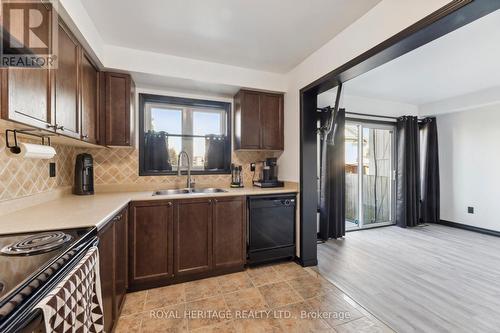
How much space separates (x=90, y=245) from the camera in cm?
112

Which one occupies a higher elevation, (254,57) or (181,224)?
(254,57)

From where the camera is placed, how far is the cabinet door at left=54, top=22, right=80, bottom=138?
1.43 metres

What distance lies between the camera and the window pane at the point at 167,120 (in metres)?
2.86

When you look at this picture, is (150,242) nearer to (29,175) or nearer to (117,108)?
(29,175)

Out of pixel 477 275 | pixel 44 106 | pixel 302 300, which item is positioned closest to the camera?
pixel 44 106

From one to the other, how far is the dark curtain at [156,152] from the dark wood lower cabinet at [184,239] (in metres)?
0.84

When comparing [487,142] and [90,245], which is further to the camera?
[487,142]

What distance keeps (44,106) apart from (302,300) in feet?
7.87

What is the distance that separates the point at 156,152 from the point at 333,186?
275cm

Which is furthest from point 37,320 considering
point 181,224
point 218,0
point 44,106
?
point 218,0

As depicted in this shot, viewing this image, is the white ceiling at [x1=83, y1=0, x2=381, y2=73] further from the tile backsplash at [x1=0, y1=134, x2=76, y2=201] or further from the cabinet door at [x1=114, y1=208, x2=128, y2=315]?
the cabinet door at [x1=114, y1=208, x2=128, y2=315]

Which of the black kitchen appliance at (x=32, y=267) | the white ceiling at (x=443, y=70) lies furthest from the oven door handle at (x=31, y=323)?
the white ceiling at (x=443, y=70)

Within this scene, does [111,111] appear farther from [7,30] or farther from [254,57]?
[254,57]

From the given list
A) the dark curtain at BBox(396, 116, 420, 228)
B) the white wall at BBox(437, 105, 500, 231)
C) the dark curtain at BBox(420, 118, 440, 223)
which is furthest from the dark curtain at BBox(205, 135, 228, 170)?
the white wall at BBox(437, 105, 500, 231)
